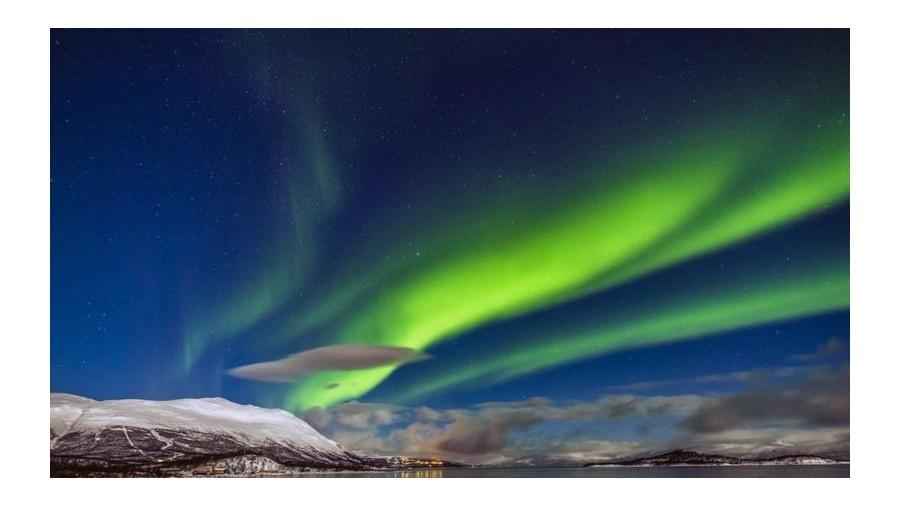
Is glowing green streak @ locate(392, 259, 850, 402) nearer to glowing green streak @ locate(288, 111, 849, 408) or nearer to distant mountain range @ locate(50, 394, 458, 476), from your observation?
glowing green streak @ locate(288, 111, 849, 408)

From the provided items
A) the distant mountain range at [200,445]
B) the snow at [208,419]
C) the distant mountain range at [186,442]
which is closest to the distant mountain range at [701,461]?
the distant mountain range at [200,445]

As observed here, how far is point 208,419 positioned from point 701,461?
3128 millimetres

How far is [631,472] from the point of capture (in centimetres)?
549

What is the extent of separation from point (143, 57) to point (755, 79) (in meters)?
3.89

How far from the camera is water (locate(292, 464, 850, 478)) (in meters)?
5.44

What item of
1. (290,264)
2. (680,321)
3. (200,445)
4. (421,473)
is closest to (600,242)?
(680,321)

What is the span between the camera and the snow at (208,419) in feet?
18.2

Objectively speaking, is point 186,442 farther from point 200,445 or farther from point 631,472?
point 631,472

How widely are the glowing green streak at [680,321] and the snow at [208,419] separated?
2.21 ft

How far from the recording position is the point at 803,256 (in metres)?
5.59

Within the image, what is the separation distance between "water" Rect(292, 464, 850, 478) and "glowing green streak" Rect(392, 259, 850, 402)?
502mm

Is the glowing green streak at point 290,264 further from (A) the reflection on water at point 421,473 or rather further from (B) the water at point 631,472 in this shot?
(A) the reflection on water at point 421,473
